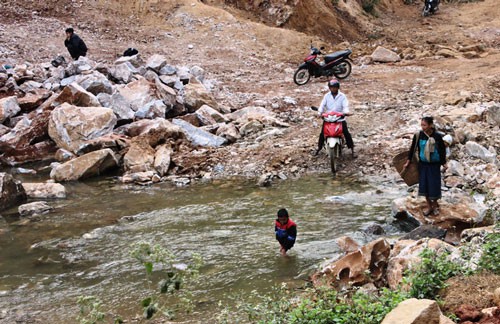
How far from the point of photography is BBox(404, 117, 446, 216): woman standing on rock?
20.4 feet

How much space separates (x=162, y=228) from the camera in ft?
23.9

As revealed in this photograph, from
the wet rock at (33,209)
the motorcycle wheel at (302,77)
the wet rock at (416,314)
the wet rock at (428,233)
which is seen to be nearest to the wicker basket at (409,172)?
the wet rock at (428,233)

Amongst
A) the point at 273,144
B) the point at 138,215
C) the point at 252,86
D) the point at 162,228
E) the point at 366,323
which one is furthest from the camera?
the point at 252,86

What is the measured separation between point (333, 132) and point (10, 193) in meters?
5.32

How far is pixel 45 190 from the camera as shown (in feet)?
29.8

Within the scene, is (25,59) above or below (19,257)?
above

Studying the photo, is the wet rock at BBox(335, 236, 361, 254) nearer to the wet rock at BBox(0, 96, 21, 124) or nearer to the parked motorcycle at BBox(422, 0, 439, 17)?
the wet rock at BBox(0, 96, 21, 124)

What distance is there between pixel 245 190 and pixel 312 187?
108 cm

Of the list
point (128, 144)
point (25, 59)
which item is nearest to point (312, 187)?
point (128, 144)

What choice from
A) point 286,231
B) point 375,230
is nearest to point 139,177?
point 286,231

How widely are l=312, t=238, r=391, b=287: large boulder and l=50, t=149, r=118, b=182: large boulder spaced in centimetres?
608

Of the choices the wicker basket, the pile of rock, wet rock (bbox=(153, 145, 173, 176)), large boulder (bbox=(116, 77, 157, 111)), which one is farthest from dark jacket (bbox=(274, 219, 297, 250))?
large boulder (bbox=(116, 77, 157, 111))

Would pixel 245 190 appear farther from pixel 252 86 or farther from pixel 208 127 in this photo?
pixel 252 86

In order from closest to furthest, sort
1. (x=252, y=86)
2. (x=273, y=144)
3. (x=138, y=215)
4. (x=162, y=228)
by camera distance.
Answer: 1. (x=162, y=228)
2. (x=138, y=215)
3. (x=273, y=144)
4. (x=252, y=86)
